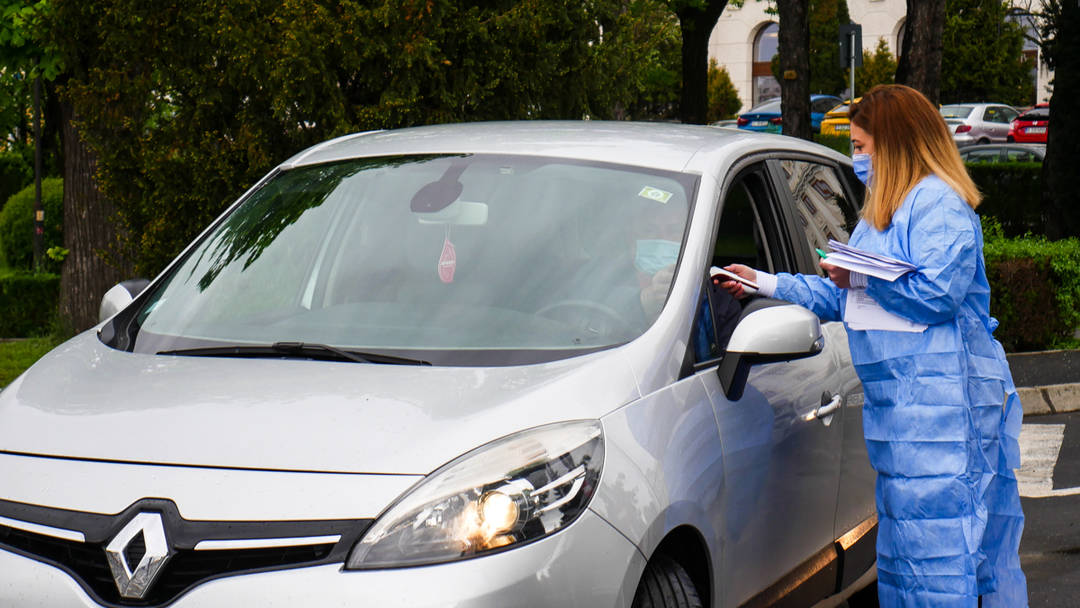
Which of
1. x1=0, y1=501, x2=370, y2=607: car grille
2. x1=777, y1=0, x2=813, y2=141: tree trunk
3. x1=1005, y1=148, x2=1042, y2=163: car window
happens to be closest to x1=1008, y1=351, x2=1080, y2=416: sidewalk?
x1=777, y1=0, x2=813, y2=141: tree trunk

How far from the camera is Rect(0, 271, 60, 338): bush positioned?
15.2 meters

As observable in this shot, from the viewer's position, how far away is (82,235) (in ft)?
38.2

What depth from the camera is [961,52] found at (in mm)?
49375

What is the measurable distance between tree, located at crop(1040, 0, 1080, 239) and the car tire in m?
13.1

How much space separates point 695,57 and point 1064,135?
35.0ft

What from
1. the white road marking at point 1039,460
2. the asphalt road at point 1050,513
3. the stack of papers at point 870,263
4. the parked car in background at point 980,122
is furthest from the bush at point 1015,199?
the parked car in background at point 980,122

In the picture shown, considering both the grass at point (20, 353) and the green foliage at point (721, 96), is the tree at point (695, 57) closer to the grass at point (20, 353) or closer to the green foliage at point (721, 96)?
the grass at point (20, 353)

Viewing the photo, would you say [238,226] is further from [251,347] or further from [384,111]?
[384,111]

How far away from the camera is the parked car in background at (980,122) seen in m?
39.9

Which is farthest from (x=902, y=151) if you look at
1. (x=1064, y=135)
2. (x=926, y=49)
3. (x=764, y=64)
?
(x=764, y=64)

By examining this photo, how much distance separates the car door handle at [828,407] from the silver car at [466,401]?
0.03ft

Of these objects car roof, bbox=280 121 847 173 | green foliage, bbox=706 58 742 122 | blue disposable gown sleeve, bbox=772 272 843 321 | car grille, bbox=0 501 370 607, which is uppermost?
car roof, bbox=280 121 847 173

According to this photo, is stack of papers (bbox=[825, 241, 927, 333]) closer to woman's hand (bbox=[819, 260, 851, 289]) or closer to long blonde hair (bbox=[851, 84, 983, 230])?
woman's hand (bbox=[819, 260, 851, 289])

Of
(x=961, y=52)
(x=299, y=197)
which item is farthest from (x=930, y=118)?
(x=961, y=52)
